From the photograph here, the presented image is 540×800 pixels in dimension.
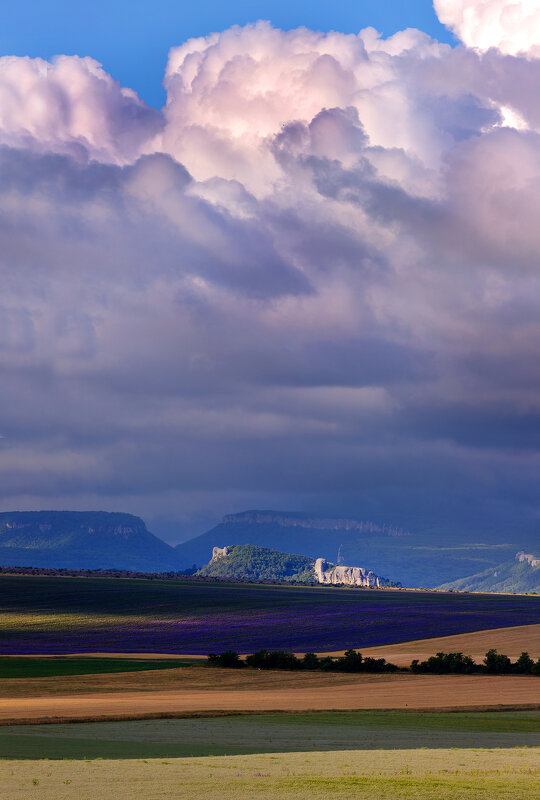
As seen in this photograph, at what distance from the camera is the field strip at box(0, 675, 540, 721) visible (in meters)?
55.9

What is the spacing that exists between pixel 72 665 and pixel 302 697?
3091 centimetres

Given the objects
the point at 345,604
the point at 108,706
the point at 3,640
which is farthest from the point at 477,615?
the point at 108,706

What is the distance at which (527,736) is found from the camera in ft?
154

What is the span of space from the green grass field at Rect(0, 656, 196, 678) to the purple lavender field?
9800 millimetres

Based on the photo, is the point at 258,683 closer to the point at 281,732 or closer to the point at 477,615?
the point at 281,732

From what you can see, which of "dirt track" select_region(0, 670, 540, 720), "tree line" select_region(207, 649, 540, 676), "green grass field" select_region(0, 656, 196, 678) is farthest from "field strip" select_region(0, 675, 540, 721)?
"green grass field" select_region(0, 656, 196, 678)

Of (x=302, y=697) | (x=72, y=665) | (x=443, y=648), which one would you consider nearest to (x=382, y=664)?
(x=302, y=697)

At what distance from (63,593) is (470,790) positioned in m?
170

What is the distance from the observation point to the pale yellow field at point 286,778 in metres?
28.4

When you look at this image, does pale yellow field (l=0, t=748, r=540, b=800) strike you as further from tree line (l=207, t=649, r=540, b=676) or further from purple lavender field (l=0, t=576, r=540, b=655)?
purple lavender field (l=0, t=576, r=540, b=655)

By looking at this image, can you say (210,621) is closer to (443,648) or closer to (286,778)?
(443,648)

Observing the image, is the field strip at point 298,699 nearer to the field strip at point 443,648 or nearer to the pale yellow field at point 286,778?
the field strip at point 443,648

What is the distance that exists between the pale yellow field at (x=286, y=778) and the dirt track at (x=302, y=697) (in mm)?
19742

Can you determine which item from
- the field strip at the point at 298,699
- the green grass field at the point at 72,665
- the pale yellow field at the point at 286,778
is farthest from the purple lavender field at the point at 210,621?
the pale yellow field at the point at 286,778
